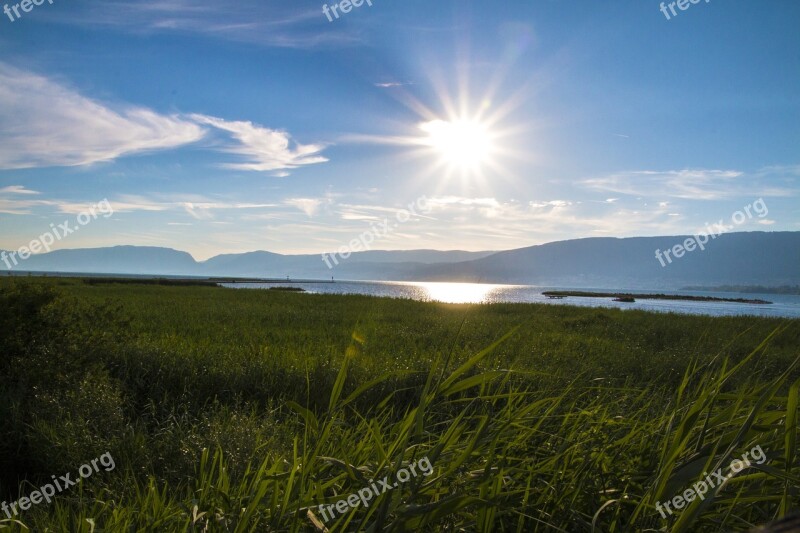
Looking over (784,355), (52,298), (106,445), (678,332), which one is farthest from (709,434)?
(678,332)

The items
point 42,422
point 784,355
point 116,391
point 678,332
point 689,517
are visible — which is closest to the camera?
point 689,517

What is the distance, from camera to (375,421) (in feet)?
9.32

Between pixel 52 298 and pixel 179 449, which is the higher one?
pixel 52 298

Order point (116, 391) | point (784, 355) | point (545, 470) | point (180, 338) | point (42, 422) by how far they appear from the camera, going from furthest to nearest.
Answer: point (784, 355) < point (180, 338) < point (116, 391) < point (42, 422) < point (545, 470)

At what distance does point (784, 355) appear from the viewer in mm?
15445

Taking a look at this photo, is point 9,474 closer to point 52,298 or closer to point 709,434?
point 52,298

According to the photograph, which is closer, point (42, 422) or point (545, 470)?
point (545, 470)

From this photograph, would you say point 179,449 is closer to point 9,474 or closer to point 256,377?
point 9,474

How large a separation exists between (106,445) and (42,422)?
105cm

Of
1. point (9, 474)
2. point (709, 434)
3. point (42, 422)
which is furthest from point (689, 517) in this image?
point (9, 474)

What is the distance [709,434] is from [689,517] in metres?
1.40

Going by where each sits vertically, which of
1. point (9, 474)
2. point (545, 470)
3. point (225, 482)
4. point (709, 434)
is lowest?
point (9, 474)

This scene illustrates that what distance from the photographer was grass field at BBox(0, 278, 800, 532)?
2410 millimetres

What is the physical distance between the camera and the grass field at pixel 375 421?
241cm
